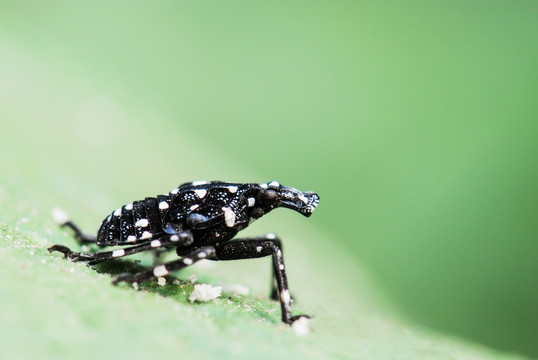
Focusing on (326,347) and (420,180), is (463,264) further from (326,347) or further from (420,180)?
(326,347)

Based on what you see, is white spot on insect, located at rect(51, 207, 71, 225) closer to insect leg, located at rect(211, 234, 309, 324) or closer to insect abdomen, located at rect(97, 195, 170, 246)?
insect abdomen, located at rect(97, 195, 170, 246)

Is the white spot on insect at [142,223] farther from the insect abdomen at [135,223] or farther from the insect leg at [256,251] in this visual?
the insect leg at [256,251]

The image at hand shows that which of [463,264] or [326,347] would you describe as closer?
[326,347]

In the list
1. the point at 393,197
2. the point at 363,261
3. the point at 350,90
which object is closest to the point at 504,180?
the point at 393,197

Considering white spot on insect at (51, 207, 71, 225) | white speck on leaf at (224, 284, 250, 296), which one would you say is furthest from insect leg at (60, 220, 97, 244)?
white speck on leaf at (224, 284, 250, 296)

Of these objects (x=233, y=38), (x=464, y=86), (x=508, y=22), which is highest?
(x=233, y=38)

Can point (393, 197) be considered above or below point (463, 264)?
above

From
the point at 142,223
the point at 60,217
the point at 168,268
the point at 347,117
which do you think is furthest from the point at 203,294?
the point at 347,117
